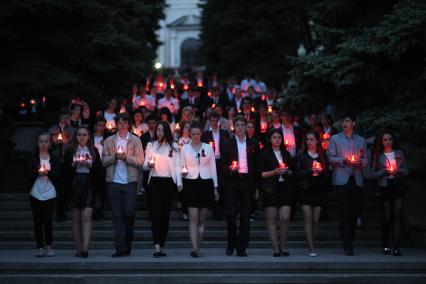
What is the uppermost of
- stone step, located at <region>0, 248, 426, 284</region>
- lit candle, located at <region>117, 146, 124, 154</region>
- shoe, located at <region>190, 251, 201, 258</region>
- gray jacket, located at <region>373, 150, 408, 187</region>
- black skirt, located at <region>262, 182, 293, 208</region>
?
lit candle, located at <region>117, 146, 124, 154</region>

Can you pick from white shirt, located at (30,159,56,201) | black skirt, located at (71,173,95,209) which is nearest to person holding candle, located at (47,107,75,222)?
white shirt, located at (30,159,56,201)

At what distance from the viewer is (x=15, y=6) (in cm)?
1622

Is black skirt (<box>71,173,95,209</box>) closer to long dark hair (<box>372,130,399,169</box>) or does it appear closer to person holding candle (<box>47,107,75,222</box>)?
person holding candle (<box>47,107,75,222</box>)

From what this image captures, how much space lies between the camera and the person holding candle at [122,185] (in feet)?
40.7

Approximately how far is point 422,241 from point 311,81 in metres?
3.64

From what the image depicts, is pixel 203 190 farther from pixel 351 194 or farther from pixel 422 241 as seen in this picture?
pixel 422 241

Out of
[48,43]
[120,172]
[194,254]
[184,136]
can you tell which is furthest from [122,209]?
[48,43]

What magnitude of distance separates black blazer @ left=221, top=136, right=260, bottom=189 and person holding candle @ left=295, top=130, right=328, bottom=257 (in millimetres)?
707

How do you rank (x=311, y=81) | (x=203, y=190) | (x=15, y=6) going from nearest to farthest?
(x=203, y=190), (x=311, y=81), (x=15, y=6)

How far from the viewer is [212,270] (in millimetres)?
11758

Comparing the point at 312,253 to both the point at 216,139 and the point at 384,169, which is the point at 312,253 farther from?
the point at 216,139

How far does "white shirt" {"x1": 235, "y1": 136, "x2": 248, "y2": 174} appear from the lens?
1273cm

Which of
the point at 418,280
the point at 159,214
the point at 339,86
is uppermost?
the point at 339,86

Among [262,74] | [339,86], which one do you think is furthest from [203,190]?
[262,74]
